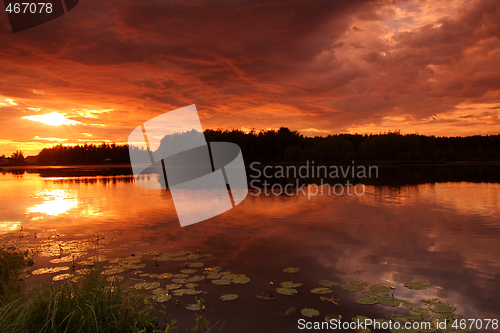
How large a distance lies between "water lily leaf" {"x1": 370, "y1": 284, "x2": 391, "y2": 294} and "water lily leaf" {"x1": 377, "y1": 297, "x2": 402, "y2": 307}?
0.33 metres

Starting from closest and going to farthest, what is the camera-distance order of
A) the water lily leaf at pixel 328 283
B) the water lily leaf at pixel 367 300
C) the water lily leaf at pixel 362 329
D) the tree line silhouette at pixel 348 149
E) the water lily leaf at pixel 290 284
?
the water lily leaf at pixel 362 329, the water lily leaf at pixel 367 300, the water lily leaf at pixel 290 284, the water lily leaf at pixel 328 283, the tree line silhouette at pixel 348 149

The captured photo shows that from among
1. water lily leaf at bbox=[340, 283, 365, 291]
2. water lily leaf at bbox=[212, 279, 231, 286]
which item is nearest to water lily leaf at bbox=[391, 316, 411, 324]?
water lily leaf at bbox=[340, 283, 365, 291]

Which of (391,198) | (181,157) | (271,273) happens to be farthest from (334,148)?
(271,273)

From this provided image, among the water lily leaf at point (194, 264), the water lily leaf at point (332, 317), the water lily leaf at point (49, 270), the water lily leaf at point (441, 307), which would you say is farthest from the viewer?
the water lily leaf at point (194, 264)

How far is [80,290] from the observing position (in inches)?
190

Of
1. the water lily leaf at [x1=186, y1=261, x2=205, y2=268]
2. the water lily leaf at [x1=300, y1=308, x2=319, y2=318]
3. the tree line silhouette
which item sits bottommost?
the water lily leaf at [x1=300, y1=308, x2=319, y2=318]

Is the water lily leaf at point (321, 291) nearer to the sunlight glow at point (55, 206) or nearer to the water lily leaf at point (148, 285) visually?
the water lily leaf at point (148, 285)

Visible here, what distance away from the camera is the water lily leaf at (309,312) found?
5906 mm

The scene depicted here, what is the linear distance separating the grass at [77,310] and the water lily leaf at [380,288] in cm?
396

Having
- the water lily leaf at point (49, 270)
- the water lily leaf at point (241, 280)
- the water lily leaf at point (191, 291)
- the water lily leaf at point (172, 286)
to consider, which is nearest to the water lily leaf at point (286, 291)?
the water lily leaf at point (241, 280)

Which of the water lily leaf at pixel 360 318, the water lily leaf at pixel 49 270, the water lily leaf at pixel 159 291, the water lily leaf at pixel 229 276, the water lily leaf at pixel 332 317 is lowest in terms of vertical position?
the water lily leaf at pixel 332 317

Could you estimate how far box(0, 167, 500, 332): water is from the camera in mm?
6453

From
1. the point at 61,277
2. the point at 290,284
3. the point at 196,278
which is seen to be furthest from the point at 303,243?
the point at 61,277

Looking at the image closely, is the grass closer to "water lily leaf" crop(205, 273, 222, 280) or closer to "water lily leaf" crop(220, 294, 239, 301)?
"water lily leaf" crop(220, 294, 239, 301)
